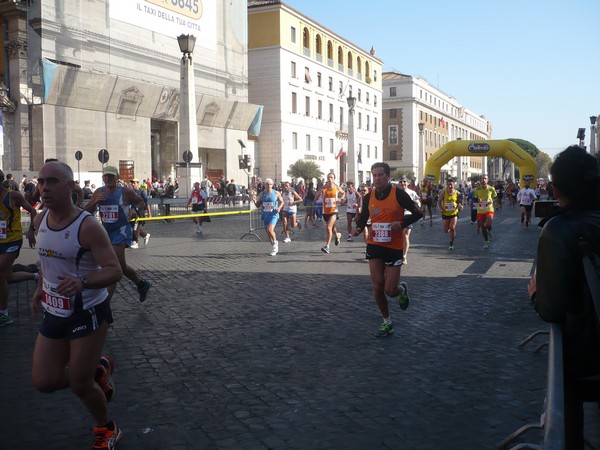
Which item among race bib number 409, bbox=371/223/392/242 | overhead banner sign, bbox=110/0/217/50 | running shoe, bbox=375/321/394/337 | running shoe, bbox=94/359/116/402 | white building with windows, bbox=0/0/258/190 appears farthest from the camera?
overhead banner sign, bbox=110/0/217/50

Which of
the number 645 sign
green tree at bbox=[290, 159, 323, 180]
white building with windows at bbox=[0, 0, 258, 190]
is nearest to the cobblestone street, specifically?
white building with windows at bbox=[0, 0, 258, 190]

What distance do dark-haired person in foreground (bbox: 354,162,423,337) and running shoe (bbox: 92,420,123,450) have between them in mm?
3406

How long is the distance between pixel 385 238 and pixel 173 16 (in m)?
37.1

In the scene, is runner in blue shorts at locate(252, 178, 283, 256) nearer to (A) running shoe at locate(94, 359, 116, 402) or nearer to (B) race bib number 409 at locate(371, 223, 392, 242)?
(B) race bib number 409 at locate(371, 223, 392, 242)

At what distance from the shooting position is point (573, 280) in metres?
2.57

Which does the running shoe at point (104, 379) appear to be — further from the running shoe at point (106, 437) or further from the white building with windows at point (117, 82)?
the white building with windows at point (117, 82)

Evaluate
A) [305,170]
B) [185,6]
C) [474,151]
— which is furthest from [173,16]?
[474,151]

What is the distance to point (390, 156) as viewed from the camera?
297 ft

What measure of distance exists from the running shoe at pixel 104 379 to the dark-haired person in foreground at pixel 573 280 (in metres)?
2.65

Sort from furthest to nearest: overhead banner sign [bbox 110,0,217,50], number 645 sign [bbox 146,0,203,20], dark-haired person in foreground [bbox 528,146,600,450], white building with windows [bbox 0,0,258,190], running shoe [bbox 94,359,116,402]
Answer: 1. number 645 sign [bbox 146,0,203,20]
2. overhead banner sign [bbox 110,0,217,50]
3. white building with windows [bbox 0,0,258,190]
4. running shoe [bbox 94,359,116,402]
5. dark-haired person in foreground [bbox 528,146,600,450]

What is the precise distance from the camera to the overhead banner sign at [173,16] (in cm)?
3703

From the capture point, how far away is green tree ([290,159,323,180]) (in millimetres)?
53781

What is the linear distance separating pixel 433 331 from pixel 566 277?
443cm

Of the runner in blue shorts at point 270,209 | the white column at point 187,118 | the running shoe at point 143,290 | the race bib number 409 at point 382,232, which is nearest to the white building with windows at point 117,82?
the white column at point 187,118
